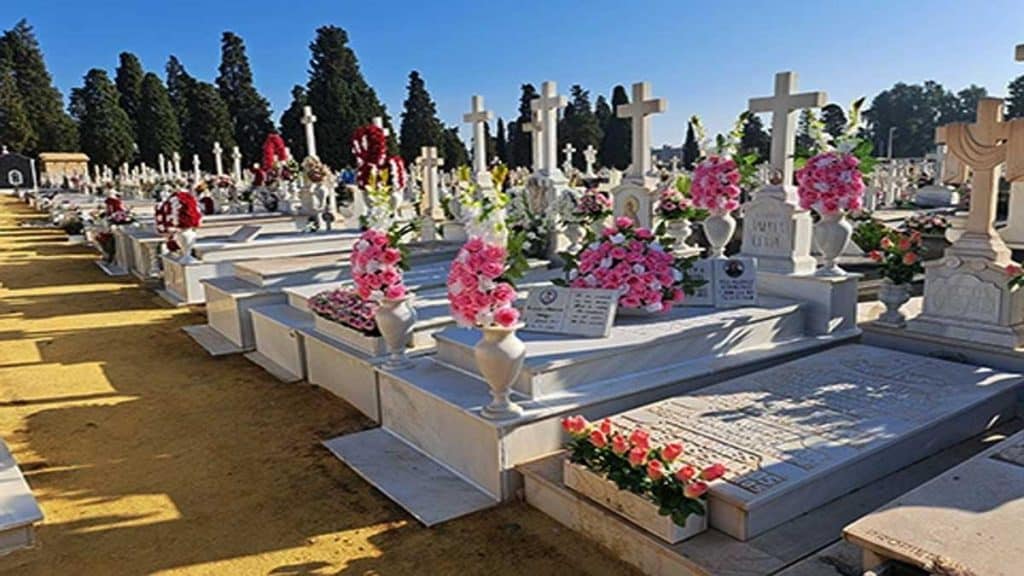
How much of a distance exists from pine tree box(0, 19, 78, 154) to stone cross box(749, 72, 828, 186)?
185ft

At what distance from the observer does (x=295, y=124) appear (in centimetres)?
4100

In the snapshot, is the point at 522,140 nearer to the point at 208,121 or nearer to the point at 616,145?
the point at 616,145

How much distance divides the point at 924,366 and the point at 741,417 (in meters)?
1.84

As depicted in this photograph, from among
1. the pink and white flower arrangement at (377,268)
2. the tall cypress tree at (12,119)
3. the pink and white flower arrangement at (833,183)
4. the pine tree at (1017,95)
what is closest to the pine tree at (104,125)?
the tall cypress tree at (12,119)

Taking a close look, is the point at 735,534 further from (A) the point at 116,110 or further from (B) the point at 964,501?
(A) the point at 116,110

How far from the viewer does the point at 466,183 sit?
178 inches

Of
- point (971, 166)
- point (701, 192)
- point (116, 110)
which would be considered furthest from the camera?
point (116, 110)

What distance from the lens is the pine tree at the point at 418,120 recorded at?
40781mm

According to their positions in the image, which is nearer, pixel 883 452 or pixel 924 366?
pixel 883 452

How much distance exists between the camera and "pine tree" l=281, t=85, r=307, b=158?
40.4 meters

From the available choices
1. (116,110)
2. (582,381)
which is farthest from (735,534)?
(116,110)

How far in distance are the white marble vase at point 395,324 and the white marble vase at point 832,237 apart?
11.5 ft

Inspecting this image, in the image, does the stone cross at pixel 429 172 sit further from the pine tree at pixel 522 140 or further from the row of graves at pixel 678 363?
the pine tree at pixel 522 140

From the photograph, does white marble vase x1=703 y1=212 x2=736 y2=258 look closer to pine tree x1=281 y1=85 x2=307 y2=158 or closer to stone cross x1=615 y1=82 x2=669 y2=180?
stone cross x1=615 y1=82 x2=669 y2=180
